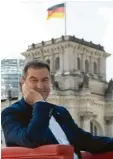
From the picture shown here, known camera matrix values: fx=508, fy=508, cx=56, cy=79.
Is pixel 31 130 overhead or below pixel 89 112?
overhead

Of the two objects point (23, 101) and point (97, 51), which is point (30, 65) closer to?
point (23, 101)

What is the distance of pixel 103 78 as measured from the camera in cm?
2278

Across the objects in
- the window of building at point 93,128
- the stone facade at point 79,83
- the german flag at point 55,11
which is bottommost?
the window of building at point 93,128

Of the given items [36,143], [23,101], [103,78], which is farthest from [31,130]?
[103,78]

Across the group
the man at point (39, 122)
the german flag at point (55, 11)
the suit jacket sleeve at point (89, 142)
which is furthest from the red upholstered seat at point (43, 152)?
the german flag at point (55, 11)

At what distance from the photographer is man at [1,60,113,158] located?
911mm

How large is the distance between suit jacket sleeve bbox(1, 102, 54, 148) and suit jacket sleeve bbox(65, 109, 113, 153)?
0.20 metres

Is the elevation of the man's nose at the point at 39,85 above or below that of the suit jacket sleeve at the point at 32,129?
above

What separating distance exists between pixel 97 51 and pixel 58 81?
8.29 ft

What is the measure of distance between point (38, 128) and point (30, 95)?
0.32ft

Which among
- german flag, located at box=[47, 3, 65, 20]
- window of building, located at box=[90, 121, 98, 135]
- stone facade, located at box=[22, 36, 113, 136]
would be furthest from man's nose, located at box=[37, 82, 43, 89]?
window of building, located at box=[90, 121, 98, 135]

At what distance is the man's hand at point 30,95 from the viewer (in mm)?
965

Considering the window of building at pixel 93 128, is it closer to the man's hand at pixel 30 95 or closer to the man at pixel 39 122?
the man at pixel 39 122

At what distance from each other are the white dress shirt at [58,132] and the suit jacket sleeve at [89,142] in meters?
0.07
